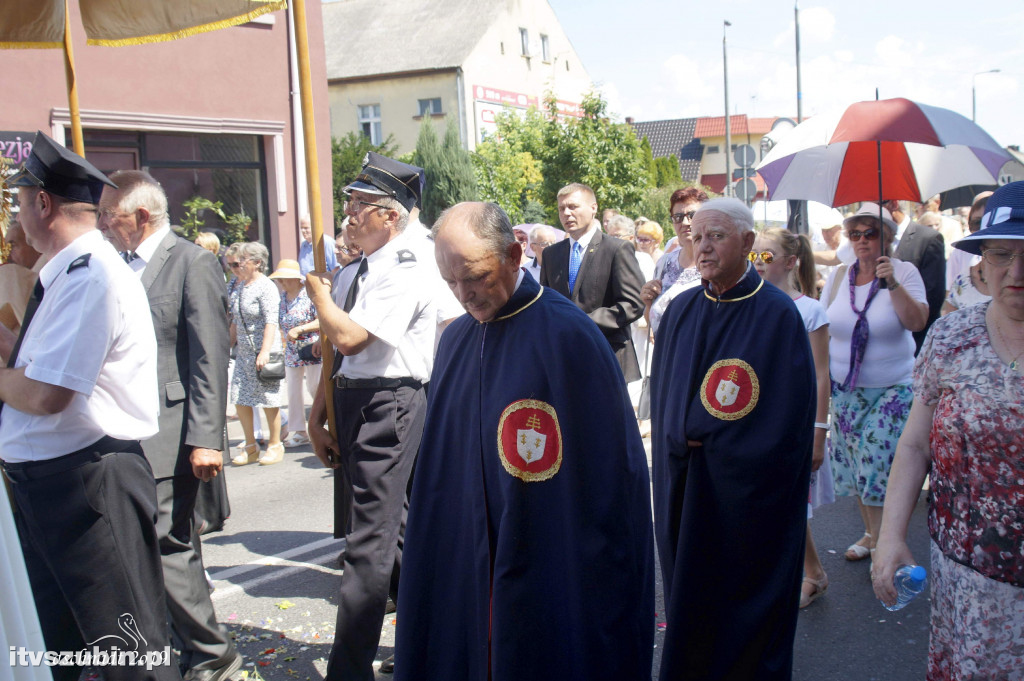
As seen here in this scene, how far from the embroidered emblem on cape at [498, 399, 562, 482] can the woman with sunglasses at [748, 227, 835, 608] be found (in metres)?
2.17

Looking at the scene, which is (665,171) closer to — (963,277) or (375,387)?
(963,277)

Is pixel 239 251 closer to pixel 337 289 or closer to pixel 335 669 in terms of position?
pixel 337 289

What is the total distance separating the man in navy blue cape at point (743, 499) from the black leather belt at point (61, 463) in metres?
2.21

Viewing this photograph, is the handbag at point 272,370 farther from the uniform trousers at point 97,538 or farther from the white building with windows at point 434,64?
the white building with windows at point 434,64

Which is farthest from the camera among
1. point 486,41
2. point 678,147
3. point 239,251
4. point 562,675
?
point 678,147

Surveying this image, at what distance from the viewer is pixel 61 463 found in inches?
119

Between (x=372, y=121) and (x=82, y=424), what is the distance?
1578 inches

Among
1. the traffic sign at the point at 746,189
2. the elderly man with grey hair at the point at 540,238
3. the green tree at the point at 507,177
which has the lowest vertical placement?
the elderly man with grey hair at the point at 540,238

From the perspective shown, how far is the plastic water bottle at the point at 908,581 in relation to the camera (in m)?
2.48

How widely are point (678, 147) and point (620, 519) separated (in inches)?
2903

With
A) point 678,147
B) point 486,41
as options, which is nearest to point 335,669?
point 486,41

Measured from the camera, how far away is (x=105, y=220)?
3924 mm

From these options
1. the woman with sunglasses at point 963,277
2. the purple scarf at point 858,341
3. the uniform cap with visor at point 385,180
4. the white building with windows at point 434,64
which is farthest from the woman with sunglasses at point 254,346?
the white building with windows at point 434,64

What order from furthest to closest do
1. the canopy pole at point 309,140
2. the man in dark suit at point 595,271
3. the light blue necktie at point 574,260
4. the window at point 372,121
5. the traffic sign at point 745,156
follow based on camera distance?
the window at point 372,121
the traffic sign at point 745,156
the light blue necktie at point 574,260
the man in dark suit at point 595,271
the canopy pole at point 309,140
